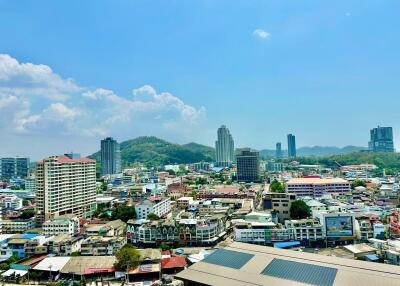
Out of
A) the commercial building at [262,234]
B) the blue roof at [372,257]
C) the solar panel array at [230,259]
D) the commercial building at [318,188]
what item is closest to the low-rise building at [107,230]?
the commercial building at [262,234]

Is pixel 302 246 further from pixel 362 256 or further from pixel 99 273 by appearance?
pixel 99 273

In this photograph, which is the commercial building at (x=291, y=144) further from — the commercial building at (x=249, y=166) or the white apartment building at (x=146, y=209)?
the white apartment building at (x=146, y=209)

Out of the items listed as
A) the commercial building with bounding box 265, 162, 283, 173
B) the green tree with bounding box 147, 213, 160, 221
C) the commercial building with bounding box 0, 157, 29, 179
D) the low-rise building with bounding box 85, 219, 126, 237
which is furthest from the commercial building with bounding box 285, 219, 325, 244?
the commercial building with bounding box 0, 157, 29, 179

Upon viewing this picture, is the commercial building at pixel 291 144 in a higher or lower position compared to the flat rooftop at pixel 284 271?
higher

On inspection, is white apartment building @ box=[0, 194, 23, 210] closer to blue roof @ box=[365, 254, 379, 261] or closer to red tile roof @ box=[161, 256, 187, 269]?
red tile roof @ box=[161, 256, 187, 269]

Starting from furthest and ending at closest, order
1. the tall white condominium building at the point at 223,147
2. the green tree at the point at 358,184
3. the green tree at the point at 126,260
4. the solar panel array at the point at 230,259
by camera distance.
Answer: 1. the tall white condominium building at the point at 223,147
2. the green tree at the point at 358,184
3. the green tree at the point at 126,260
4. the solar panel array at the point at 230,259

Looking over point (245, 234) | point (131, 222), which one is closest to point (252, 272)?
point (245, 234)
